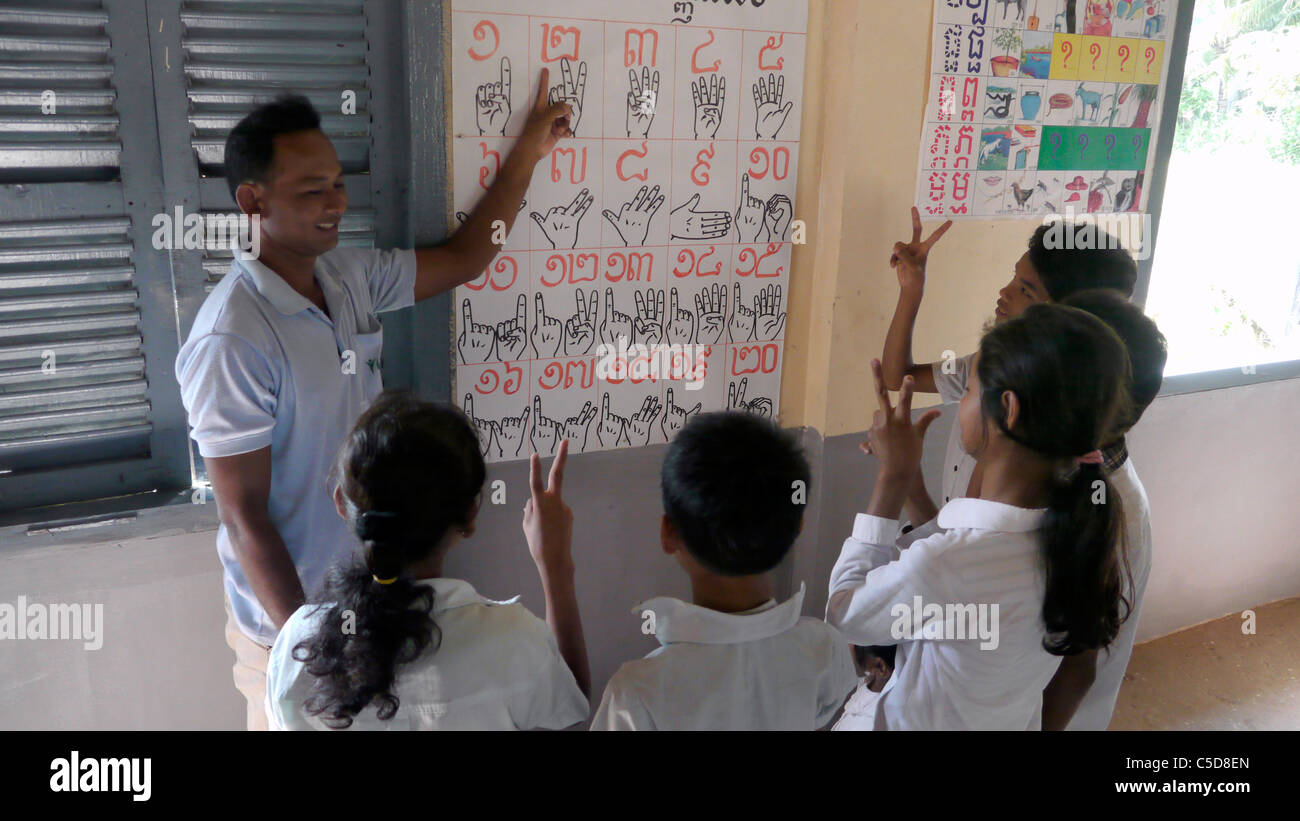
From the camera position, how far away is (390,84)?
2074mm

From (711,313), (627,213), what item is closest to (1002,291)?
(711,313)

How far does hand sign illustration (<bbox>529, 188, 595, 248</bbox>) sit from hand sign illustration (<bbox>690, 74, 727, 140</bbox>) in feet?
1.14

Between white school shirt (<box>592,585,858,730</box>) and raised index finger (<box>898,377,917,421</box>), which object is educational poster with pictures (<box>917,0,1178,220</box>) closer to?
raised index finger (<box>898,377,917,421</box>)

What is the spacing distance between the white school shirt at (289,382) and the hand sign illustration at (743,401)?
102 cm

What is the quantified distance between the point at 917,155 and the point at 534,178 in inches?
44.1

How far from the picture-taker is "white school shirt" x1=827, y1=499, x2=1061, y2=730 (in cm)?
149

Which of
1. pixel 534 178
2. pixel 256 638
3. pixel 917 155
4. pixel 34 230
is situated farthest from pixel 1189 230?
pixel 34 230

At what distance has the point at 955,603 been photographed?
1.46 m

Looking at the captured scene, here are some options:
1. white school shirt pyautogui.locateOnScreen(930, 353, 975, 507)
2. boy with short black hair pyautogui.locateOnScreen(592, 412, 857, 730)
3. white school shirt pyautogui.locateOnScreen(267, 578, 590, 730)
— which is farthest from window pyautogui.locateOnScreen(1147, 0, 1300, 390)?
white school shirt pyautogui.locateOnScreen(267, 578, 590, 730)

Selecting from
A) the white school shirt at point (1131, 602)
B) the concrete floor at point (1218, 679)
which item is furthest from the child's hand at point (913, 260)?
the concrete floor at point (1218, 679)

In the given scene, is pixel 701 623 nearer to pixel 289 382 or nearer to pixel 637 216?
pixel 289 382

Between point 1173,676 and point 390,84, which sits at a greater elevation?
point 390,84
